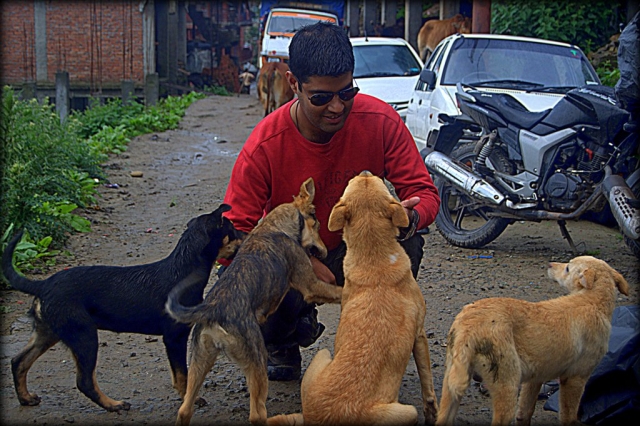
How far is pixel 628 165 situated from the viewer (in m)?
6.20

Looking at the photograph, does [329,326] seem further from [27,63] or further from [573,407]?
[27,63]

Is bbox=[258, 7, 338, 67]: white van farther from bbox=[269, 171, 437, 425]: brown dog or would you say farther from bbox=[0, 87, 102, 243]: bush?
bbox=[269, 171, 437, 425]: brown dog

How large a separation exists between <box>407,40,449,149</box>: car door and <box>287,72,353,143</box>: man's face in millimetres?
5225

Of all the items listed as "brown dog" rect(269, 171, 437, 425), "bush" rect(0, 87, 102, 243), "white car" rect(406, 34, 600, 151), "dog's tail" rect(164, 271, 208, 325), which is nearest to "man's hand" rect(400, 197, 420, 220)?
"brown dog" rect(269, 171, 437, 425)

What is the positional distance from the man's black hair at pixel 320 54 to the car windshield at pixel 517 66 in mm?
5225

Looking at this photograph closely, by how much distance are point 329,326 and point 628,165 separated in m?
3.07

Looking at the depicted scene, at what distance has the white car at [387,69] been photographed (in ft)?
38.9

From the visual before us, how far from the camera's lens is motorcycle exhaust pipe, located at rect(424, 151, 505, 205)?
22.5ft

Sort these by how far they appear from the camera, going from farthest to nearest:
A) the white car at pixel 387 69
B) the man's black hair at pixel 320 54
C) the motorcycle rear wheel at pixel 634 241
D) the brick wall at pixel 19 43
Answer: the brick wall at pixel 19 43, the white car at pixel 387 69, the motorcycle rear wheel at pixel 634 241, the man's black hair at pixel 320 54

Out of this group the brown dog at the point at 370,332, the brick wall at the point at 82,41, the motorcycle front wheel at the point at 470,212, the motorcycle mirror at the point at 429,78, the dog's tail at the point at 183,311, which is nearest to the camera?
the brown dog at the point at 370,332

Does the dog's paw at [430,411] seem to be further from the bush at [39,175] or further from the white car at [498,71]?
the white car at [498,71]

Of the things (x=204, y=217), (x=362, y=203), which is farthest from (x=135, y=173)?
(x=362, y=203)

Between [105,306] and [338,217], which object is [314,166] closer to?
[338,217]

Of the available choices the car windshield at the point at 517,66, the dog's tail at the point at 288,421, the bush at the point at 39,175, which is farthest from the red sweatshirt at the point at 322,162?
the car windshield at the point at 517,66
